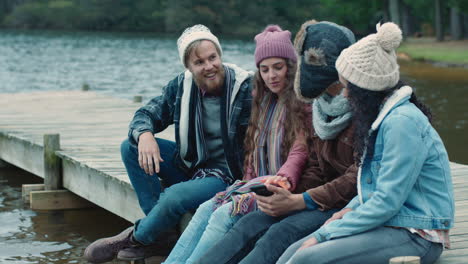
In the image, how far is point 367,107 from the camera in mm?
3859

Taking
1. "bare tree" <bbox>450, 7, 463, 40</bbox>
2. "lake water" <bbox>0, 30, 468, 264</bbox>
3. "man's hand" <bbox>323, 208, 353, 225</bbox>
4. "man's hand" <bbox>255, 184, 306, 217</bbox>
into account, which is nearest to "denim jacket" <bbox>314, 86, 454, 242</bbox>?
"man's hand" <bbox>323, 208, 353, 225</bbox>

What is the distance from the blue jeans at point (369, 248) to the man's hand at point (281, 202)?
0.47m

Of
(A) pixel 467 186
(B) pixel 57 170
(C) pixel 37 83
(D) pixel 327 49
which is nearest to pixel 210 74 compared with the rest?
(D) pixel 327 49

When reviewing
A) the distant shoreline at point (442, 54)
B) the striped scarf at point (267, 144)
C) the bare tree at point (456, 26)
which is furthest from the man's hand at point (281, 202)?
the bare tree at point (456, 26)

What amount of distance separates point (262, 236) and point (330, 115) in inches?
27.3

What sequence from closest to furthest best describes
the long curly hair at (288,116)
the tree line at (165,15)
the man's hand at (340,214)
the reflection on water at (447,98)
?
the man's hand at (340,214), the long curly hair at (288,116), the reflection on water at (447,98), the tree line at (165,15)

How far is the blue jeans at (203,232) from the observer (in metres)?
4.46

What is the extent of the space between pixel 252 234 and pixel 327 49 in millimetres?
1009

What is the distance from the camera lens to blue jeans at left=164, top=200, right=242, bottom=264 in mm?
4465

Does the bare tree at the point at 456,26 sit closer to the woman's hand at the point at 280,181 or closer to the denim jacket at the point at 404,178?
the woman's hand at the point at 280,181

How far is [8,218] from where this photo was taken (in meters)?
8.05

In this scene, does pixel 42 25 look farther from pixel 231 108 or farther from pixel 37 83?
pixel 231 108

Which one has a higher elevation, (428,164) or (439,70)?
(439,70)

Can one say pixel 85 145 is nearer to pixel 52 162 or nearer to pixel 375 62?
pixel 52 162
